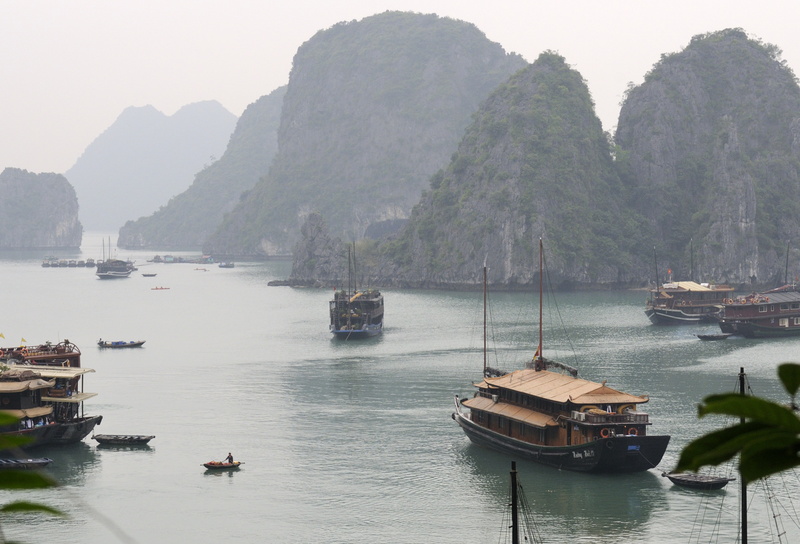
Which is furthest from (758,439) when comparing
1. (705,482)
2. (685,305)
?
(685,305)

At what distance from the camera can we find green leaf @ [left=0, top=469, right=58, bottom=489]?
93.7 inches

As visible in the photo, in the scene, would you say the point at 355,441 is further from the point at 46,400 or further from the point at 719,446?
the point at 719,446

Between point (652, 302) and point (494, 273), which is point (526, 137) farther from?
point (652, 302)

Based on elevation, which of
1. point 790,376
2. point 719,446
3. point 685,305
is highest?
point 790,376

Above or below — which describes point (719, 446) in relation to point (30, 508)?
above

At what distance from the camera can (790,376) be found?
96.1 inches

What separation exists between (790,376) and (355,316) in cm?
11361

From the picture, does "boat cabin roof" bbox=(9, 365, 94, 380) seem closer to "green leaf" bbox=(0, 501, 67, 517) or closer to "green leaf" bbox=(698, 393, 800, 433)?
"green leaf" bbox=(0, 501, 67, 517)

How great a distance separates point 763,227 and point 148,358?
123824 mm

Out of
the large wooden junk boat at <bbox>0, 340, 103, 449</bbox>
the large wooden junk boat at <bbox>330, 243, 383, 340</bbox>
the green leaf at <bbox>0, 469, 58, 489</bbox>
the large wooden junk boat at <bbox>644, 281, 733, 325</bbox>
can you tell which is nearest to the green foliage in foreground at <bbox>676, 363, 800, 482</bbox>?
the green leaf at <bbox>0, 469, 58, 489</bbox>

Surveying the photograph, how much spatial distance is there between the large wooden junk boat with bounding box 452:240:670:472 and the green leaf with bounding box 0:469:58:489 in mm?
47515

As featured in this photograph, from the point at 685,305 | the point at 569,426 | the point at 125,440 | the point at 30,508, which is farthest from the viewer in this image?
the point at 685,305

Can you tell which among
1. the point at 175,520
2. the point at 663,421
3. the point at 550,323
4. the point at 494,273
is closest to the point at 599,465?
the point at 663,421

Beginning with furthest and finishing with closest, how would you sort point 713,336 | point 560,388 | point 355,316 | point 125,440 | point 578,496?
point 355,316 → point 713,336 → point 125,440 → point 560,388 → point 578,496
